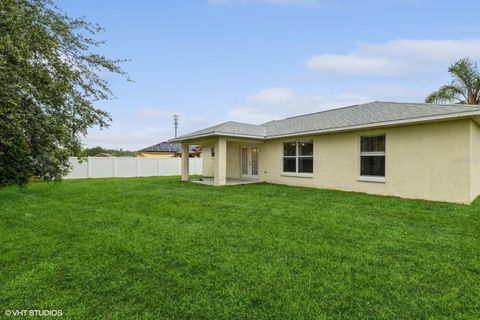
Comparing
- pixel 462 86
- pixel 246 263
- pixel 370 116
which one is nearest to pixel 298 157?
pixel 370 116

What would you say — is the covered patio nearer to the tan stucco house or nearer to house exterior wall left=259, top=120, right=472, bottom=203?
the tan stucco house

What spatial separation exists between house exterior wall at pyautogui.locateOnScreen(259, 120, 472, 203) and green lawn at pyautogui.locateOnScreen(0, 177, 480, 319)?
1.28m

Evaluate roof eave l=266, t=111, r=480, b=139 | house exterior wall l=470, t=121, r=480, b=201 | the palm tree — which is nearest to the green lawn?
house exterior wall l=470, t=121, r=480, b=201

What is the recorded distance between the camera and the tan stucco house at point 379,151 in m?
8.21

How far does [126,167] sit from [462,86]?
25145mm

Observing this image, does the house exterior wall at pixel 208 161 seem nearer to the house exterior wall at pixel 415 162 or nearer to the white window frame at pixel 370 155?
the house exterior wall at pixel 415 162

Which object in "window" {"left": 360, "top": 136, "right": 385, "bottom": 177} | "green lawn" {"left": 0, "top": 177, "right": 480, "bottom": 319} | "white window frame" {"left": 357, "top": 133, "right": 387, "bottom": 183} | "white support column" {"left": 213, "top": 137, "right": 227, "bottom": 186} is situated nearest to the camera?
"green lawn" {"left": 0, "top": 177, "right": 480, "bottom": 319}

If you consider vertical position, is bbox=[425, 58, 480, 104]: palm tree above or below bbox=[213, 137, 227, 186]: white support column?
above

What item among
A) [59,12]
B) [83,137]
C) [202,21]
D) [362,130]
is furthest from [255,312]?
[202,21]

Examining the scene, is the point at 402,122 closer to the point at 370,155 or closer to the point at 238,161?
the point at 370,155

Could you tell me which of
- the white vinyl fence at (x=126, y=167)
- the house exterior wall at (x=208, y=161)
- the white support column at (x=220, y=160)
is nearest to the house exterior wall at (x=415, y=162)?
the white support column at (x=220, y=160)

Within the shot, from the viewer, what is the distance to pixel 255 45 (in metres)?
14.2

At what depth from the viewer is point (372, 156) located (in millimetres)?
10406

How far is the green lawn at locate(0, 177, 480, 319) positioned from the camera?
9.32ft
